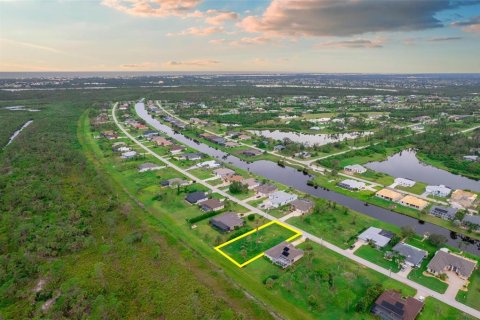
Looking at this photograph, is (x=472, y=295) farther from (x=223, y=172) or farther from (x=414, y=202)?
(x=223, y=172)

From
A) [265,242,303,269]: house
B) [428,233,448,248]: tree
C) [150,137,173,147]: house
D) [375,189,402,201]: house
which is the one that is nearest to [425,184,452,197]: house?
[375,189,402,201]: house

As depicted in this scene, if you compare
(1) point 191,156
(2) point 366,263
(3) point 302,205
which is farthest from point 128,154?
(2) point 366,263

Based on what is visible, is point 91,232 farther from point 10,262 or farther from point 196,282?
point 196,282

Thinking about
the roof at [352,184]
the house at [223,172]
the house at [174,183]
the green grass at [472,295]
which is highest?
the house at [223,172]

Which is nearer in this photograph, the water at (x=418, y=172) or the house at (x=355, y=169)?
the water at (x=418, y=172)

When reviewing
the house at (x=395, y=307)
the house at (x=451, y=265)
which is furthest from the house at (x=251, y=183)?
the house at (x=395, y=307)

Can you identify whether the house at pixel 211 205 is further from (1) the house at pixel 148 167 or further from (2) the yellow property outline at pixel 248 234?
(1) the house at pixel 148 167

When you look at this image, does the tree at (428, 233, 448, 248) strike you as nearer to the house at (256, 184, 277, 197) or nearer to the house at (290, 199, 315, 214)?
the house at (290, 199, 315, 214)
